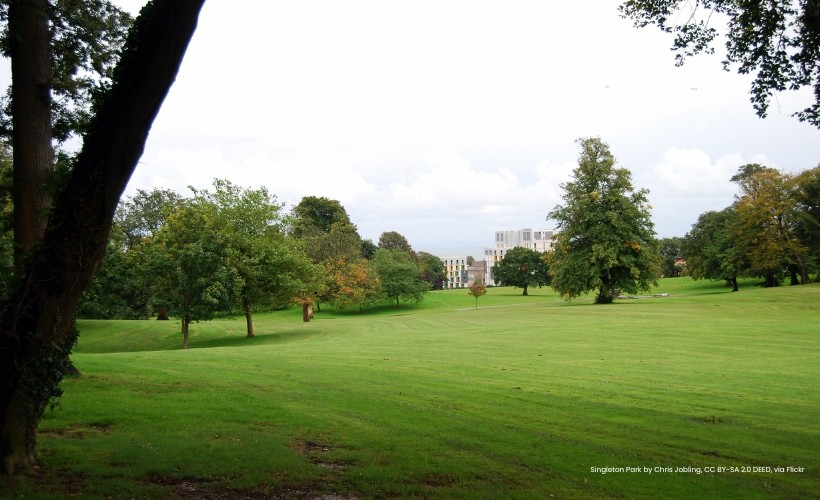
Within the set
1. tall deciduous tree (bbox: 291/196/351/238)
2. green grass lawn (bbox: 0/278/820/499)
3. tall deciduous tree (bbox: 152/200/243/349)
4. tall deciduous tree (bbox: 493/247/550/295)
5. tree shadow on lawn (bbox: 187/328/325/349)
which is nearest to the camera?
green grass lawn (bbox: 0/278/820/499)

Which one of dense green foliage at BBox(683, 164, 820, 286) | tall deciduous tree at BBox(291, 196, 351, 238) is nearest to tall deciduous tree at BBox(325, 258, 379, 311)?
tall deciduous tree at BBox(291, 196, 351, 238)

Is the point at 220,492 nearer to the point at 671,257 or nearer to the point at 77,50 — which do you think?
the point at 77,50

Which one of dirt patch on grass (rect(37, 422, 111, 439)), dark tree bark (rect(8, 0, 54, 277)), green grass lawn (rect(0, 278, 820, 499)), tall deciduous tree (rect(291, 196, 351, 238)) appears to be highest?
tall deciduous tree (rect(291, 196, 351, 238))

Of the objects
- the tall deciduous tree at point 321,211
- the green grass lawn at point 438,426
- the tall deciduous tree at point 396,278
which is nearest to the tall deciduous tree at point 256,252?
the green grass lawn at point 438,426

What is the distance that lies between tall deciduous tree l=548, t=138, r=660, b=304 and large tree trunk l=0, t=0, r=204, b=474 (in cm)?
4837

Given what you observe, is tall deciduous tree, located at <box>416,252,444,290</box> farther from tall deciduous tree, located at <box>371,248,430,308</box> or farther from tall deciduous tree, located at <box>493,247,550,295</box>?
tall deciduous tree, located at <box>371,248,430,308</box>

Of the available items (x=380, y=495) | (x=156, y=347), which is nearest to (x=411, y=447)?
(x=380, y=495)

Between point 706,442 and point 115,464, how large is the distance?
347 inches

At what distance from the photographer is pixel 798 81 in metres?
10.7

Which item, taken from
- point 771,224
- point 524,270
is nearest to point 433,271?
point 524,270

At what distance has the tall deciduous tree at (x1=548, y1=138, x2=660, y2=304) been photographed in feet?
170

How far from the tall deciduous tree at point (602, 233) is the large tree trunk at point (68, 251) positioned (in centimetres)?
4837

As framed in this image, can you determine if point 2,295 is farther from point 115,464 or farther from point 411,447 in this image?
point 411,447

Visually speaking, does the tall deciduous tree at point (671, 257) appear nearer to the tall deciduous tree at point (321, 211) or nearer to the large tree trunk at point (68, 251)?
the tall deciduous tree at point (321, 211)
